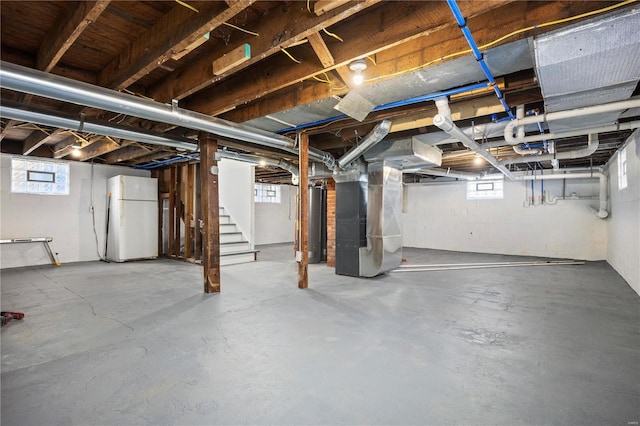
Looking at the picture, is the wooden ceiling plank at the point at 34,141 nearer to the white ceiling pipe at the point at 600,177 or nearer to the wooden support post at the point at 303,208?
the wooden support post at the point at 303,208

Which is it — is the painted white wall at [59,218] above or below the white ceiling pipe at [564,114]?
below

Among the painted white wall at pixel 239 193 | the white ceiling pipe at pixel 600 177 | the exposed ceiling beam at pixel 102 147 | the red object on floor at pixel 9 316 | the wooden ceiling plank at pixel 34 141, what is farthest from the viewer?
the painted white wall at pixel 239 193

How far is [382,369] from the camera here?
2078 mm

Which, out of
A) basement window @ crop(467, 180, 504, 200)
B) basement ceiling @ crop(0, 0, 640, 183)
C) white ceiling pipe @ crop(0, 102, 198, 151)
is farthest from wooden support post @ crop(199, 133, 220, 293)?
basement window @ crop(467, 180, 504, 200)

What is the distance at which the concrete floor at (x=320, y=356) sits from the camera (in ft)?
5.41

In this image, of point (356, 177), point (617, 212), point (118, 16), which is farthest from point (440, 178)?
point (118, 16)

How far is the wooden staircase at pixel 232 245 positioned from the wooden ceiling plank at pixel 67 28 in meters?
4.43

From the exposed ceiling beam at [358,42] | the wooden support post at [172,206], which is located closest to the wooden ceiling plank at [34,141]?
the wooden support post at [172,206]

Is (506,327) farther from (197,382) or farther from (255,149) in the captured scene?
(255,149)

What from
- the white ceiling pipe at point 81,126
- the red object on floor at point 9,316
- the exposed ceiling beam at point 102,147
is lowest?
the red object on floor at point 9,316

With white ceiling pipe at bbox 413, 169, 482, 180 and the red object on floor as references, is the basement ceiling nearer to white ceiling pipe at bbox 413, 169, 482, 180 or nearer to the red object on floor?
the red object on floor

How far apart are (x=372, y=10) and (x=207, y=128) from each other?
2003 millimetres

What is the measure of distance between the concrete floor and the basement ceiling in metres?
2.04

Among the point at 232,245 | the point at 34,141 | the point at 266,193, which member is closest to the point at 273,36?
the point at 232,245
